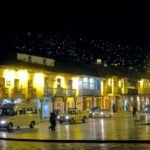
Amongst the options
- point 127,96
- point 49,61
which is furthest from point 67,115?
point 127,96

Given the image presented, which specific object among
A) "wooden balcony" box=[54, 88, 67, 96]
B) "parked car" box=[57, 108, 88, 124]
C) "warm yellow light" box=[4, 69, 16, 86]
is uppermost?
"warm yellow light" box=[4, 69, 16, 86]

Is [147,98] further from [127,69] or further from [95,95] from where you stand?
[95,95]

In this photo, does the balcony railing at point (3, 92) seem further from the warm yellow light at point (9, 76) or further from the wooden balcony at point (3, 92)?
the warm yellow light at point (9, 76)

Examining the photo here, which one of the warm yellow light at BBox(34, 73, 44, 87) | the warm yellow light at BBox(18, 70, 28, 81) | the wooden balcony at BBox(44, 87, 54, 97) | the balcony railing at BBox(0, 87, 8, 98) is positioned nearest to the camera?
the balcony railing at BBox(0, 87, 8, 98)

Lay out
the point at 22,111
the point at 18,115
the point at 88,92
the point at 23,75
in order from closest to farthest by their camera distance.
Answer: the point at 18,115 < the point at 22,111 < the point at 23,75 < the point at 88,92

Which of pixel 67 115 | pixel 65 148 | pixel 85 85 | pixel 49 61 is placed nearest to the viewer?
pixel 65 148

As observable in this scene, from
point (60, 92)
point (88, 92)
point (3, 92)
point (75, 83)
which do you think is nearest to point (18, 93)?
point (3, 92)

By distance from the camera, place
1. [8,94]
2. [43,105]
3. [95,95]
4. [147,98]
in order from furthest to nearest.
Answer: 1. [147,98]
2. [95,95]
3. [43,105]
4. [8,94]

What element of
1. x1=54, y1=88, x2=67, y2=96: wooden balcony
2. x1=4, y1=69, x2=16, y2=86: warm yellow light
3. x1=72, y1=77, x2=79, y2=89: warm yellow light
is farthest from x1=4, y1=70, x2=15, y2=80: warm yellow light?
x1=72, y1=77, x2=79, y2=89: warm yellow light

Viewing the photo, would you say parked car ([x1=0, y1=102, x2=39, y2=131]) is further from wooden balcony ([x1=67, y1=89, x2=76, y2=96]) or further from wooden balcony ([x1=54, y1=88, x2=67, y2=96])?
wooden balcony ([x1=67, y1=89, x2=76, y2=96])

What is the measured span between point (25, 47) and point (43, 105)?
2208 cm

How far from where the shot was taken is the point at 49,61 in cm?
6838

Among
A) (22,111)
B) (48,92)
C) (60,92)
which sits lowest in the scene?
(22,111)

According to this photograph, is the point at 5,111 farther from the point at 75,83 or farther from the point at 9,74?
the point at 75,83
